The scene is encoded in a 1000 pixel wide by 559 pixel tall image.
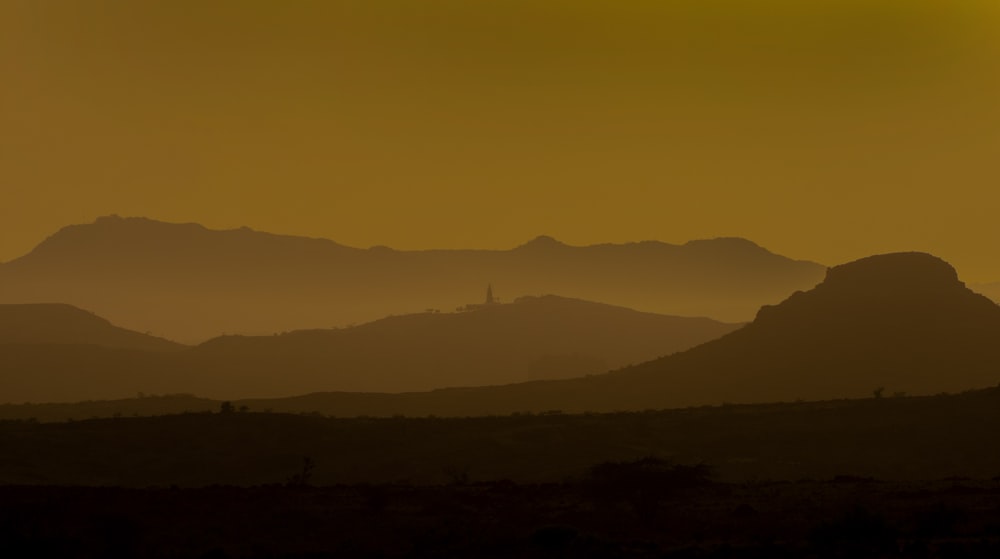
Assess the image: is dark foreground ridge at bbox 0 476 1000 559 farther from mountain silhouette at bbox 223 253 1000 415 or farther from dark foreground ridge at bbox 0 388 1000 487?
mountain silhouette at bbox 223 253 1000 415

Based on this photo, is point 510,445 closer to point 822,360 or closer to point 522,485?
point 522,485

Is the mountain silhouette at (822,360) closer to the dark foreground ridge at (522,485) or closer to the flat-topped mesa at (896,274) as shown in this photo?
the flat-topped mesa at (896,274)

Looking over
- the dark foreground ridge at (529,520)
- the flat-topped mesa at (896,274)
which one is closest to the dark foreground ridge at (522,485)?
the dark foreground ridge at (529,520)

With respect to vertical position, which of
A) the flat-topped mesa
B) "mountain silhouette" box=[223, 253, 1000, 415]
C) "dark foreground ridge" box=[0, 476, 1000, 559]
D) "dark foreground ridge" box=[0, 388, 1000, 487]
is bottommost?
"dark foreground ridge" box=[0, 476, 1000, 559]

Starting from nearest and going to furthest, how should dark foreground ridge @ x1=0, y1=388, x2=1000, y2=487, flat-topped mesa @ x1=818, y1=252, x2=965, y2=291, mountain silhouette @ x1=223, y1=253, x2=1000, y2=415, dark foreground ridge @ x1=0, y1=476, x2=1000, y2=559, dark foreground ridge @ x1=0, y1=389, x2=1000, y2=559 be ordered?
dark foreground ridge @ x1=0, y1=476, x2=1000, y2=559, dark foreground ridge @ x1=0, y1=389, x2=1000, y2=559, dark foreground ridge @ x1=0, y1=388, x2=1000, y2=487, mountain silhouette @ x1=223, y1=253, x2=1000, y2=415, flat-topped mesa @ x1=818, y1=252, x2=965, y2=291

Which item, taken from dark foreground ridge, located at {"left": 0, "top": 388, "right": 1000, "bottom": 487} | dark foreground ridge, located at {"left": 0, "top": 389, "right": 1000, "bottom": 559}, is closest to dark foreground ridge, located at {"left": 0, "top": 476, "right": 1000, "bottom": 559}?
dark foreground ridge, located at {"left": 0, "top": 389, "right": 1000, "bottom": 559}

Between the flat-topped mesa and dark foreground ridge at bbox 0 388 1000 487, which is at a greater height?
the flat-topped mesa

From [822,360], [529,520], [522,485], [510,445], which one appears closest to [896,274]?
[822,360]

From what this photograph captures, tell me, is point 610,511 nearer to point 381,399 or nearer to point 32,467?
point 32,467
